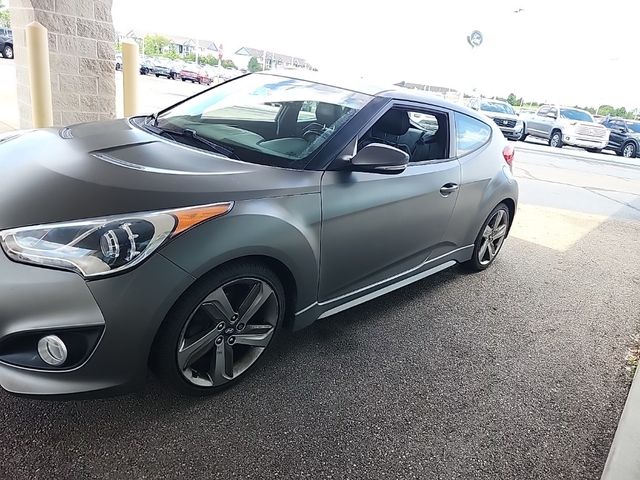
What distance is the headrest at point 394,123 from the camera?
3036 mm

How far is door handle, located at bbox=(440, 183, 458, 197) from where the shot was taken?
11.0 ft

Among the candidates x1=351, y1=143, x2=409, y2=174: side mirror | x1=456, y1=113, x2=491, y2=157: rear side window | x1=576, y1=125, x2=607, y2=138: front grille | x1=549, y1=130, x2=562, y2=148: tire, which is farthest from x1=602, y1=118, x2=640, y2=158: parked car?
x1=351, y1=143, x2=409, y2=174: side mirror

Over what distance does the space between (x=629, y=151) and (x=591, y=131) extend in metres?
1.80

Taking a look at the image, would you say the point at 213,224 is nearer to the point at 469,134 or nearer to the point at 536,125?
the point at 469,134

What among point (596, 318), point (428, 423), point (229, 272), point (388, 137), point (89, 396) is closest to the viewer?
point (89, 396)

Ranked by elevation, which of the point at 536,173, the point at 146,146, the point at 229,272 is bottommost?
the point at 536,173

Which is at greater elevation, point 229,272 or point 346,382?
point 229,272

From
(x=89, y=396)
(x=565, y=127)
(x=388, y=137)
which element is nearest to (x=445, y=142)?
(x=388, y=137)

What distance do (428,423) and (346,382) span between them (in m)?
0.47

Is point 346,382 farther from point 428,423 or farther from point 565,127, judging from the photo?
point 565,127

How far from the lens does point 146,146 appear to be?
262 cm

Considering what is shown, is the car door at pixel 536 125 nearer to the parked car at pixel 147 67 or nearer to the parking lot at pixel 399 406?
the parking lot at pixel 399 406

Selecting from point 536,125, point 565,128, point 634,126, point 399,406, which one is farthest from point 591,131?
point 399,406

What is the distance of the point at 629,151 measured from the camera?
64.6 ft
